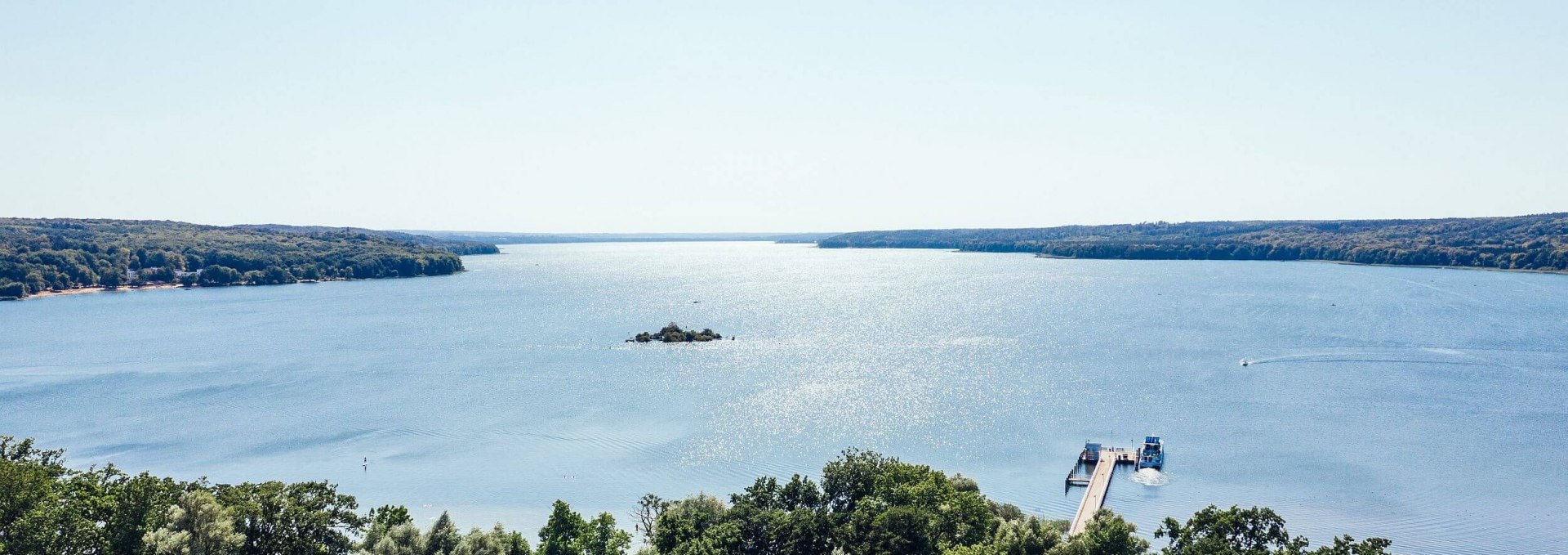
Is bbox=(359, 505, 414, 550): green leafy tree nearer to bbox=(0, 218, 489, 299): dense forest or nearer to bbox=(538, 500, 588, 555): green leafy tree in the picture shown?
bbox=(538, 500, 588, 555): green leafy tree

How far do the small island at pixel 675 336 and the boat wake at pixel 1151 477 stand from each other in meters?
50.7

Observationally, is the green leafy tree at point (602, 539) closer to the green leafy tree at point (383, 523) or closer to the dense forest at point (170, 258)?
the green leafy tree at point (383, 523)

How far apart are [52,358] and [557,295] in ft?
225

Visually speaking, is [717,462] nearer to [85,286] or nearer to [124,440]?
[124,440]

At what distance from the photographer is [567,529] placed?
27.7 metres

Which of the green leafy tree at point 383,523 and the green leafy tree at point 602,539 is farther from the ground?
the green leafy tree at point 383,523

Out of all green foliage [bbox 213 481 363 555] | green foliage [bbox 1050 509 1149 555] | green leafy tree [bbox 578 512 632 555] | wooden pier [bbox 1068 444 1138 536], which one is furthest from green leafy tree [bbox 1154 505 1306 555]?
green foliage [bbox 213 481 363 555]

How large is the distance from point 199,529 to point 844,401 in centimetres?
3992

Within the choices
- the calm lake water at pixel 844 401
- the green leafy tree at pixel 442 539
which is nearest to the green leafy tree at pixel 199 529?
the green leafy tree at pixel 442 539

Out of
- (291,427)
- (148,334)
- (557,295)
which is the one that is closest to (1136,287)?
(557,295)

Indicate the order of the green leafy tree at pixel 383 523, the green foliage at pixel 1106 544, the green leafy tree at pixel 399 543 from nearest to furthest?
1. the green foliage at pixel 1106 544
2. the green leafy tree at pixel 399 543
3. the green leafy tree at pixel 383 523

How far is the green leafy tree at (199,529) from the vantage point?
24.0 meters

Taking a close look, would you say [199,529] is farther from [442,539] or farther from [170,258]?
[170,258]

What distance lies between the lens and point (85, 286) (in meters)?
147
